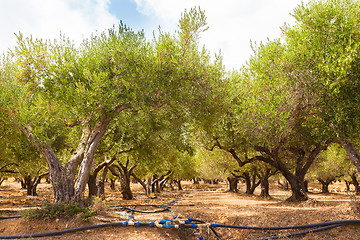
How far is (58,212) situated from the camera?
10.3 metres

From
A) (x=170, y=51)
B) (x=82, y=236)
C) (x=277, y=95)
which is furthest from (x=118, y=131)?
(x=277, y=95)

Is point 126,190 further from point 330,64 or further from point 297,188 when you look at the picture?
point 330,64

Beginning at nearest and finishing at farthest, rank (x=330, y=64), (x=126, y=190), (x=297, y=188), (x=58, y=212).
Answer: (x=58, y=212) → (x=330, y=64) → (x=297, y=188) → (x=126, y=190)

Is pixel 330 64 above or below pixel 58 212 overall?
above

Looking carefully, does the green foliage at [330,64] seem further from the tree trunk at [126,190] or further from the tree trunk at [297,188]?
the tree trunk at [126,190]

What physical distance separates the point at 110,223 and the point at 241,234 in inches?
229


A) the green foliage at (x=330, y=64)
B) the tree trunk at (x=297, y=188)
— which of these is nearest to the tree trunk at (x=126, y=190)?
the tree trunk at (x=297, y=188)

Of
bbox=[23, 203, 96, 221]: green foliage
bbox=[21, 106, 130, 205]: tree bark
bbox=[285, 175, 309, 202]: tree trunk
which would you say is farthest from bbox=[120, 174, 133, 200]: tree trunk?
bbox=[23, 203, 96, 221]: green foliage

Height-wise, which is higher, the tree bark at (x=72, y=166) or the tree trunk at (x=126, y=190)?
the tree bark at (x=72, y=166)

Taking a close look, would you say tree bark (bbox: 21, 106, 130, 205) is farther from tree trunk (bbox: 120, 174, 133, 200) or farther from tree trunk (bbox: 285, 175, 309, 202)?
tree trunk (bbox: 120, 174, 133, 200)

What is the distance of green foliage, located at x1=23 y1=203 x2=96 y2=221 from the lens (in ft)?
33.1

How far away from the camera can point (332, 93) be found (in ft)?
38.9

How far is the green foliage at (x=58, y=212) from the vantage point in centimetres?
1009

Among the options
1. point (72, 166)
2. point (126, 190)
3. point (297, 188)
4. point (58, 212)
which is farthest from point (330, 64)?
point (126, 190)
